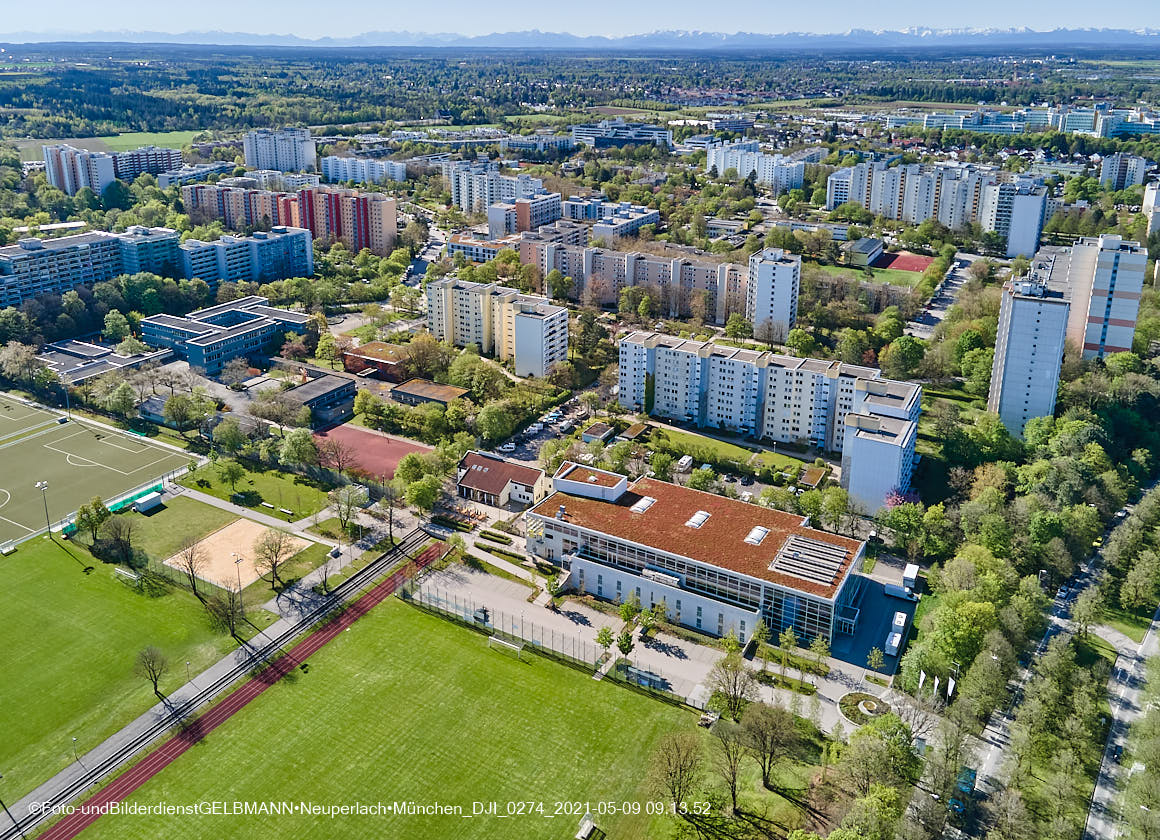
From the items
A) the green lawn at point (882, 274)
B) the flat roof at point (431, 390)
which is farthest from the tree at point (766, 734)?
the green lawn at point (882, 274)

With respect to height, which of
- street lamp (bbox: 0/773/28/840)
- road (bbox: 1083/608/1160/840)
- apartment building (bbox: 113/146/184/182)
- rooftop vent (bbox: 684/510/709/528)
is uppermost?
apartment building (bbox: 113/146/184/182)

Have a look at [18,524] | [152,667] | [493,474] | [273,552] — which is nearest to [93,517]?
[18,524]

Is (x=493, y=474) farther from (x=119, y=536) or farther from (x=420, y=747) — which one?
(x=420, y=747)

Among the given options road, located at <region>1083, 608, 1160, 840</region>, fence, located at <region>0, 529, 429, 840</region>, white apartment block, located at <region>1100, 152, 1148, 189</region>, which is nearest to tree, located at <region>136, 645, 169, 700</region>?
fence, located at <region>0, 529, 429, 840</region>

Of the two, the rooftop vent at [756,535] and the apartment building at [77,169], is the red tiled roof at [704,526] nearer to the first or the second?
the rooftop vent at [756,535]

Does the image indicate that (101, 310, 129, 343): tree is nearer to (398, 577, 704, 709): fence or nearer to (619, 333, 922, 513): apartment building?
(619, 333, 922, 513): apartment building

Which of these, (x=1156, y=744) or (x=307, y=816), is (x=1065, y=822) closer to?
(x=1156, y=744)

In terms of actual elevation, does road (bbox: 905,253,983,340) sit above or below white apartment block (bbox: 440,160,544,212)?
below
